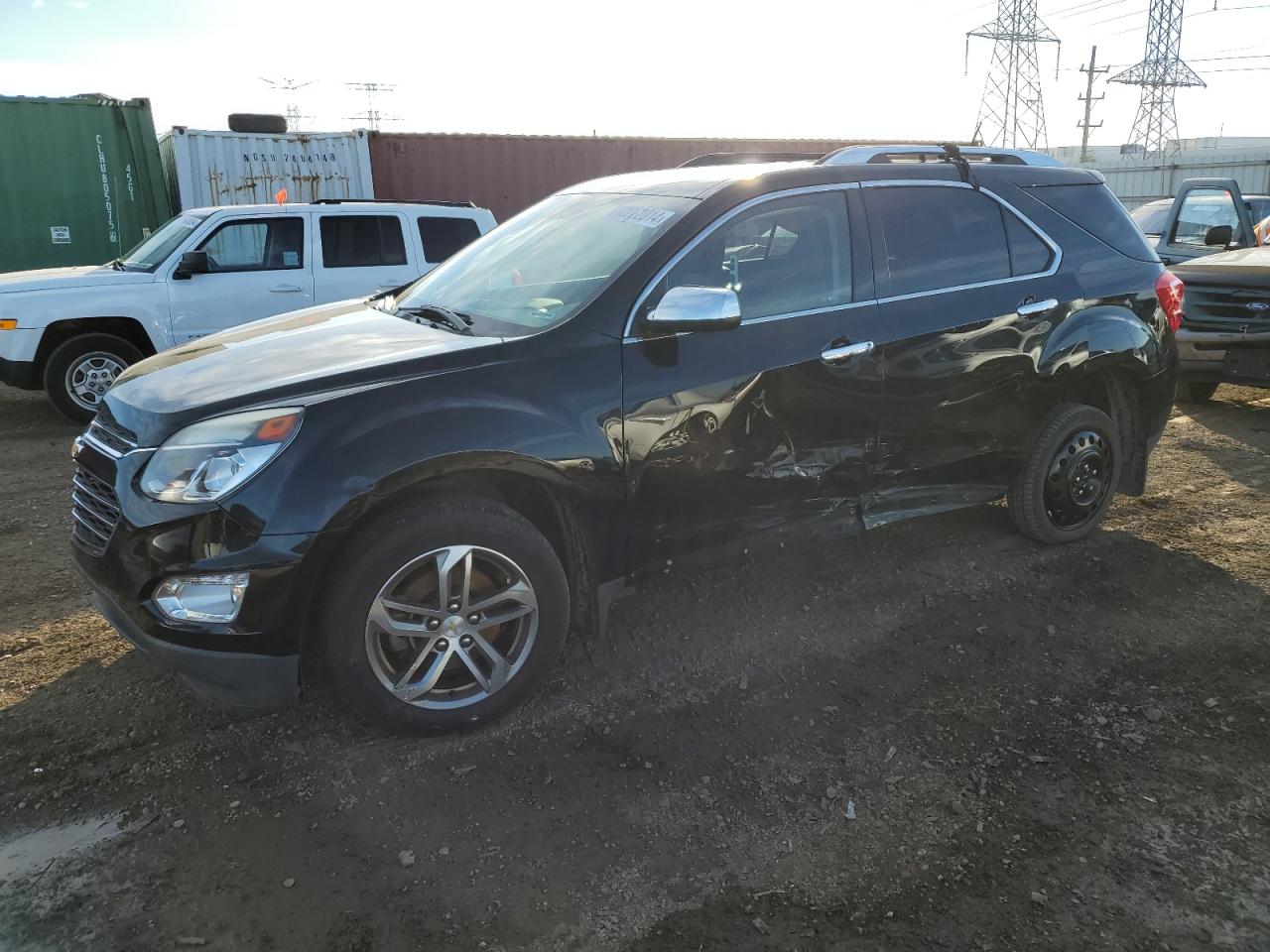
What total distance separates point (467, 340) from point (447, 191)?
11751mm

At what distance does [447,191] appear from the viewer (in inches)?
555

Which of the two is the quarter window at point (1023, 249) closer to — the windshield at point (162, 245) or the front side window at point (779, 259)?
the front side window at point (779, 259)

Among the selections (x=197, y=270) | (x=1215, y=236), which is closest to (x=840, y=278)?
(x=197, y=270)

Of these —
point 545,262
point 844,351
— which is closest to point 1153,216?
point 844,351

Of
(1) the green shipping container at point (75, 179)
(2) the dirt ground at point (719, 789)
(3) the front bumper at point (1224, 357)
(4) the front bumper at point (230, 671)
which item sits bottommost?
(2) the dirt ground at point (719, 789)

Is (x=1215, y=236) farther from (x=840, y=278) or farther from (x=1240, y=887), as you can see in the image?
(x=1240, y=887)

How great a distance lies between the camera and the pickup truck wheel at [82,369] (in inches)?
303

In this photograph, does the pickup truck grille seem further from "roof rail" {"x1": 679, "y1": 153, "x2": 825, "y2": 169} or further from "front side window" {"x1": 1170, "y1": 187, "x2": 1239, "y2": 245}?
"roof rail" {"x1": 679, "y1": 153, "x2": 825, "y2": 169}

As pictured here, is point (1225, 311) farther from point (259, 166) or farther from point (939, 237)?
point (259, 166)

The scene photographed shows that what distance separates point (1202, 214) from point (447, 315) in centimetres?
931

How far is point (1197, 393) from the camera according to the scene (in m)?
8.30

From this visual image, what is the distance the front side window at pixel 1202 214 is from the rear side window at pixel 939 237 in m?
6.88

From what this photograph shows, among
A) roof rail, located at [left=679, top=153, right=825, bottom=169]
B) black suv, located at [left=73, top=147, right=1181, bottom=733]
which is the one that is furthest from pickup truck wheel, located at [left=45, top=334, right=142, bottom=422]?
roof rail, located at [left=679, top=153, right=825, bottom=169]

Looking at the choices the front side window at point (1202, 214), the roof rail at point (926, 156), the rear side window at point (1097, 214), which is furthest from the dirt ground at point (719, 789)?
the front side window at point (1202, 214)
